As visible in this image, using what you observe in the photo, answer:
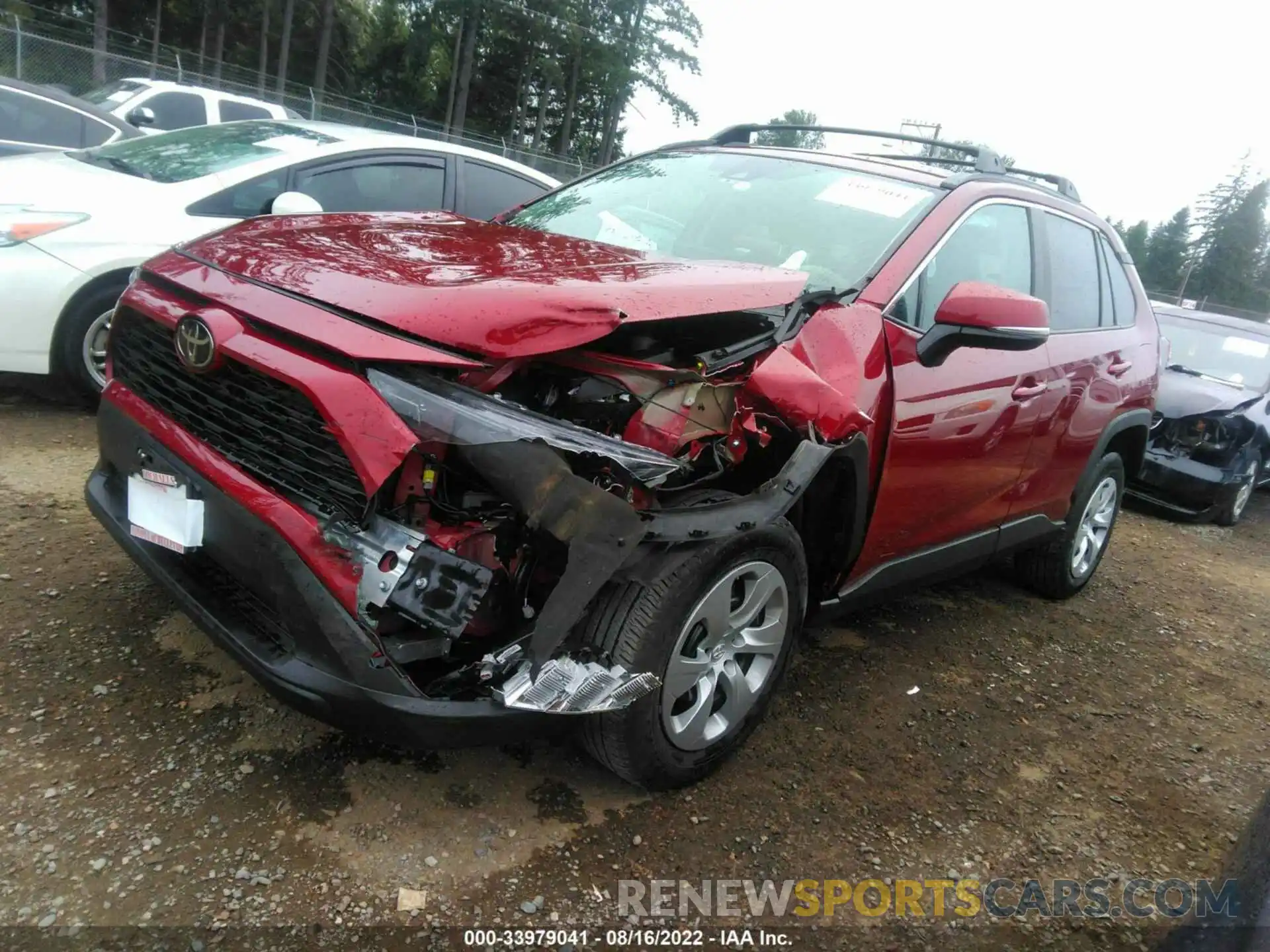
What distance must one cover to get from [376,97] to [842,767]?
144 ft

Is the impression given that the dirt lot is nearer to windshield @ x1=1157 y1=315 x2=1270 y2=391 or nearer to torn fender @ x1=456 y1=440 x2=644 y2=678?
torn fender @ x1=456 y1=440 x2=644 y2=678

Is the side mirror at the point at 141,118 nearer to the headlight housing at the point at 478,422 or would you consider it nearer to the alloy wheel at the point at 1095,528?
the headlight housing at the point at 478,422

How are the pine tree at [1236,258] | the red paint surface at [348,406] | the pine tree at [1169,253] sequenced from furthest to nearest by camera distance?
1. the pine tree at [1169,253]
2. the pine tree at [1236,258]
3. the red paint surface at [348,406]

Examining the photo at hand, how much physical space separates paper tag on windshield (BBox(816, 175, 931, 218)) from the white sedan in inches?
77.6

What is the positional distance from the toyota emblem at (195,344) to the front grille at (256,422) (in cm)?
3

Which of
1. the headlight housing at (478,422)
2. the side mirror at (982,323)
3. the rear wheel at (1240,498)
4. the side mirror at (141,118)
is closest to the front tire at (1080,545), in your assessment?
the side mirror at (982,323)

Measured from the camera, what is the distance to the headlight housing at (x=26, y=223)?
3904mm

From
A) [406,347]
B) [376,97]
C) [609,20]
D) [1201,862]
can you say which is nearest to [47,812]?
[406,347]

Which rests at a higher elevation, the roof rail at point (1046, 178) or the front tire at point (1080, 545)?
the roof rail at point (1046, 178)

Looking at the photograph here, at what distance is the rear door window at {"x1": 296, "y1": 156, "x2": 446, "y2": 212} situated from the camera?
4695 mm

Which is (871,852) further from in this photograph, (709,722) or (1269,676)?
(1269,676)

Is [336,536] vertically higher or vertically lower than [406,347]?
lower

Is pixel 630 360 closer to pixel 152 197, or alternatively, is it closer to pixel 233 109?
pixel 152 197

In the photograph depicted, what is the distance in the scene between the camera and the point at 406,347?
1900mm
